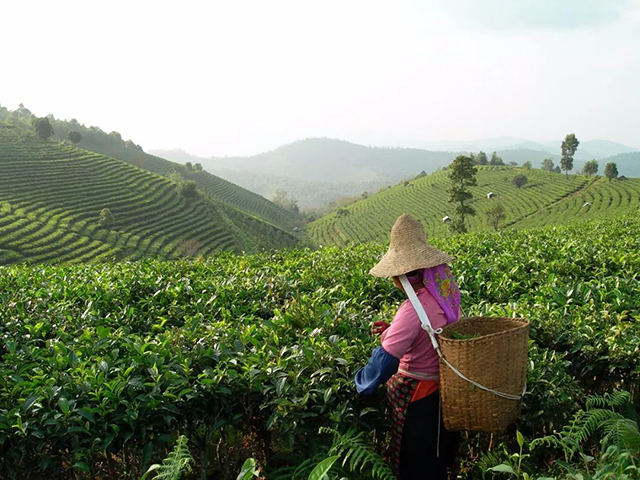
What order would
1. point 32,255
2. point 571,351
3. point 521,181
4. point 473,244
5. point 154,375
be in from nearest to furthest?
1. point 154,375
2. point 571,351
3. point 473,244
4. point 32,255
5. point 521,181

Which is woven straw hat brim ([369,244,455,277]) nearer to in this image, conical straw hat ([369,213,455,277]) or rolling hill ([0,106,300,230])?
conical straw hat ([369,213,455,277])

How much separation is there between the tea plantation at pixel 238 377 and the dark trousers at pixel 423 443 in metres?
0.22

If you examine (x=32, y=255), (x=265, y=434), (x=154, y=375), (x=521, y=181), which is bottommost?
(x=32, y=255)

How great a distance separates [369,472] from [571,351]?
1685 mm

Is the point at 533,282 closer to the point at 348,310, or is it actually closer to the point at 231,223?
the point at 348,310

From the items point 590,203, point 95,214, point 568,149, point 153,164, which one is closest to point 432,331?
point 95,214

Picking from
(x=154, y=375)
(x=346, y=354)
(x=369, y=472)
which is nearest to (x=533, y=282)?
(x=346, y=354)

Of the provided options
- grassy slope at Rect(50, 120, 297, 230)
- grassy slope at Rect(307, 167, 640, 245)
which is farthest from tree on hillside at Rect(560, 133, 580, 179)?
grassy slope at Rect(50, 120, 297, 230)

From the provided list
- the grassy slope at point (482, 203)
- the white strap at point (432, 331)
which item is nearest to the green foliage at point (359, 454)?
the white strap at point (432, 331)

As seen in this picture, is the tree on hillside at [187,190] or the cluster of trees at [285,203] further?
the cluster of trees at [285,203]

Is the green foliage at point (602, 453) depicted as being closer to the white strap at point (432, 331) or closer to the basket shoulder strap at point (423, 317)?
the white strap at point (432, 331)

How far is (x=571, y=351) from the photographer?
9.87 feet

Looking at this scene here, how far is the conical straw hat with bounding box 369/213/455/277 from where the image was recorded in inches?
94.7

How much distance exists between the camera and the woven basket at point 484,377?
83.4 inches
